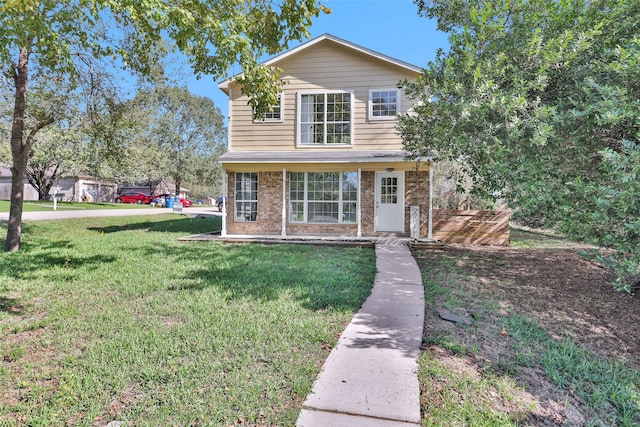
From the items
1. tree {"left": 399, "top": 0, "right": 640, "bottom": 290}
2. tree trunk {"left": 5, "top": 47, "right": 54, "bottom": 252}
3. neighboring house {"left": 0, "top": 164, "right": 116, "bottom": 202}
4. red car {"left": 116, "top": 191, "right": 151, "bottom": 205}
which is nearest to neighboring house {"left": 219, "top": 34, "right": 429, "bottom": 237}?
tree trunk {"left": 5, "top": 47, "right": 54, "bottom": 252}

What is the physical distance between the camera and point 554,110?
13.2ft

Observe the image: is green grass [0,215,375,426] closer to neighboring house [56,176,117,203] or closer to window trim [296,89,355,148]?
window trim [296,89,355,148]

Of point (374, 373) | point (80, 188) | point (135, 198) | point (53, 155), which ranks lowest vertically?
point (374, 373)

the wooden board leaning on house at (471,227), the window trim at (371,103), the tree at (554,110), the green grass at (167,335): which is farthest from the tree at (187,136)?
the tree at (554,110)

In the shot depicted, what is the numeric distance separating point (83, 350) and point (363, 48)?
11.0m

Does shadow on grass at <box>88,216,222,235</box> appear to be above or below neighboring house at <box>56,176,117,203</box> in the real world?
below

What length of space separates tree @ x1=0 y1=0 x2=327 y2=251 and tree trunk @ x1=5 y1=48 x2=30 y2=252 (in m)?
0.03

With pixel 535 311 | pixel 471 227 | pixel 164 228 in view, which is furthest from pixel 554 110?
pixel 164 228

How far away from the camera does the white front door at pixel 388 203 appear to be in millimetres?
11484

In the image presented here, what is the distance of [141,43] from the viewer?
22.5ft

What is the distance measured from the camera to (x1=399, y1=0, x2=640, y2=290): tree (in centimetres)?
362

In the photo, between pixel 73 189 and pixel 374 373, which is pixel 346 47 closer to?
pixel 374 373

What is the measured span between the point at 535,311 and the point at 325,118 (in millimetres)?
8914

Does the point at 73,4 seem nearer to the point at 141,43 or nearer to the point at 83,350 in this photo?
the point at 141,43
